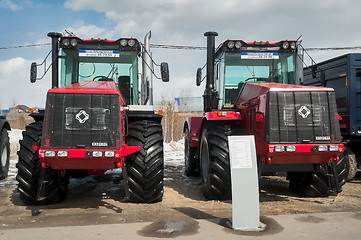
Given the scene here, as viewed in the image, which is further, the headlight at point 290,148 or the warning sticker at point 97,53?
the warning sticker at point 97,53

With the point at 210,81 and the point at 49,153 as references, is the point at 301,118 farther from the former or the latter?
the point at 49,153

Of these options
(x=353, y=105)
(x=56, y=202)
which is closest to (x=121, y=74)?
(x=56, y=202)

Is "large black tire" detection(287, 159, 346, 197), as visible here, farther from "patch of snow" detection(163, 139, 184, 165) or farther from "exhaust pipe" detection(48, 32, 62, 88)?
"patch of snow" detection(163, 139, 184, 165)

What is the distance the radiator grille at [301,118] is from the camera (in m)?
5.20

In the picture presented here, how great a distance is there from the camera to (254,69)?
714 centimetres

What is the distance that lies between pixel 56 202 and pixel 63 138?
1.50 metres

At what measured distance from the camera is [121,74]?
692 cm

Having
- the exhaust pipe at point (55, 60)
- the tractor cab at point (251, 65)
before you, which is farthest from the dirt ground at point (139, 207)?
the exhaust pipe at point (55, 60)

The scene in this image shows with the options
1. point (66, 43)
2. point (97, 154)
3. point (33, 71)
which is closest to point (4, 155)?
point (33, 71)

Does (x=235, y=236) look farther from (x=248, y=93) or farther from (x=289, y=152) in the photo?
(x=248, y=93)

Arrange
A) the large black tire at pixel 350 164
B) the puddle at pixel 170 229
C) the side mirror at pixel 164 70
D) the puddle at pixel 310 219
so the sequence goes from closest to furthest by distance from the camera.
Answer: the puddle at pixel 170 229 → the puddle at pixel 310 219 → the side mirror at pixel 164 70 → the large black tire at pixel 350 164

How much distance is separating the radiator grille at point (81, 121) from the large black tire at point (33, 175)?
680 mm

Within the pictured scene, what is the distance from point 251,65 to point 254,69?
0.10 metres

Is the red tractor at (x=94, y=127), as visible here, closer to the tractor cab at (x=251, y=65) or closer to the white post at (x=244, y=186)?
the tractor cab at (x=251, y=65)
